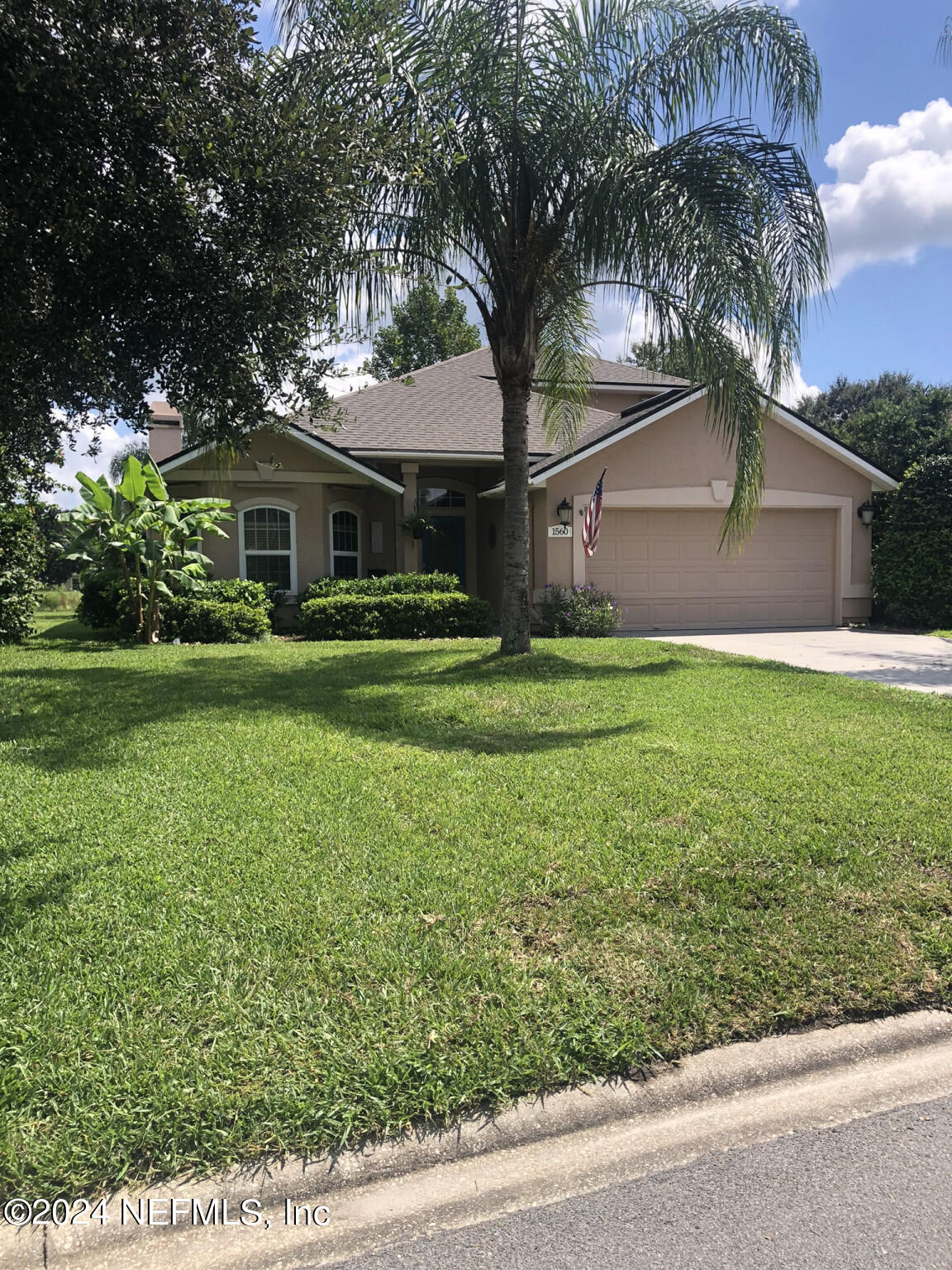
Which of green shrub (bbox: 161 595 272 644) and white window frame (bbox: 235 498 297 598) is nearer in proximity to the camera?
green shrub (bbox: 161 595 272 644)

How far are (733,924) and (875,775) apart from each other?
2.55m

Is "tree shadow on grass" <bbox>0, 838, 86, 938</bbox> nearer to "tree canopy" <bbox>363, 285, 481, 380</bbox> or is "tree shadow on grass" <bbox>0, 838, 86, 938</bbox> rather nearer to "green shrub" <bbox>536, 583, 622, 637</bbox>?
"green shrub" <bbox>536, 583, 622, 637</bbox>

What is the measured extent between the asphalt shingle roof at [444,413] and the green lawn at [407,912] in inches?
430

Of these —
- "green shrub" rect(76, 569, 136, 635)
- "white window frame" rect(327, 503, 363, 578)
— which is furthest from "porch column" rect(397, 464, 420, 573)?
"green shrub" rect(76, 569, 136, 635)

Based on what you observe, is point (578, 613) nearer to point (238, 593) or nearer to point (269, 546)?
point (238, 593)

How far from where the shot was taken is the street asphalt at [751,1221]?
7.42 ft

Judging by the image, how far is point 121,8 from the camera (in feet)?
16.5

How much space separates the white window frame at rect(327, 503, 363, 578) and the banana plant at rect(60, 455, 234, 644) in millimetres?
2950

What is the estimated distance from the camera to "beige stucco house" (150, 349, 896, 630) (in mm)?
16266

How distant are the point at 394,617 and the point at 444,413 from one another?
6584 millimetres

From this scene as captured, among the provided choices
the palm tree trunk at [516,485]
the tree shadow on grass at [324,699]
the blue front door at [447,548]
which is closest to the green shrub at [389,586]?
the tree shadow on grass at [324,699]

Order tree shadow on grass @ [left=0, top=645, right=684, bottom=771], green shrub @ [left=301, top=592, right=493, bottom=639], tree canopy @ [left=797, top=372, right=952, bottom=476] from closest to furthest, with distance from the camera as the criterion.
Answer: tree shadow on grass @ [left=0, top=645, right=684, bottom=771], green shrub @ [left=301, top=592, right=493, bottom=639], tree canopy @ [left=797, top=372, right=952, bottom=476]

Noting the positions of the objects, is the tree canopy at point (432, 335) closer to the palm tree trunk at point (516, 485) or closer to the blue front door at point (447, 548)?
the blue front door at point (447, 548)

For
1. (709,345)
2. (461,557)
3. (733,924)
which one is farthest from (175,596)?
(733,924)
